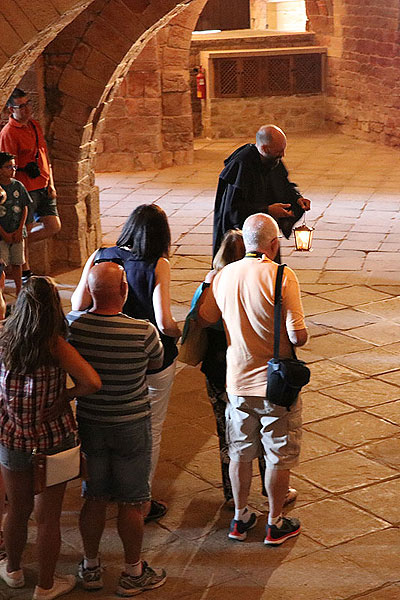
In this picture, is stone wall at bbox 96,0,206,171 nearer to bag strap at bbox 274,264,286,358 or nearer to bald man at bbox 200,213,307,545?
bald man at bbox 200,213,307,545

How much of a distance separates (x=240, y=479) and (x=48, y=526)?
898 mm

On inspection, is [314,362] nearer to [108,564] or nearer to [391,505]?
[391,505]

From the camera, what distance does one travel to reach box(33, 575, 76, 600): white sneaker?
3742 millimetres

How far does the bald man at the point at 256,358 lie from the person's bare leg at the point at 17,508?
0.94m

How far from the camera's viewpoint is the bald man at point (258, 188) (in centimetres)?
571

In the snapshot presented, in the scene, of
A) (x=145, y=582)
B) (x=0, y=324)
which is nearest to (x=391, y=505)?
(x=145, y=582)

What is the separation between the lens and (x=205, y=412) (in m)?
5.62

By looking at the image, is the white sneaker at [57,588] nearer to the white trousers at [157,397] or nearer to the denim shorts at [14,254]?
the white trousers at [157,397]

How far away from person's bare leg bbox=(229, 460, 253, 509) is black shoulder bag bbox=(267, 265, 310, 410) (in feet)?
1.17

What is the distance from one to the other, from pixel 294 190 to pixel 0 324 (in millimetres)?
2481

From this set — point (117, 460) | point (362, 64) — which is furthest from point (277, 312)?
point (362, 64)

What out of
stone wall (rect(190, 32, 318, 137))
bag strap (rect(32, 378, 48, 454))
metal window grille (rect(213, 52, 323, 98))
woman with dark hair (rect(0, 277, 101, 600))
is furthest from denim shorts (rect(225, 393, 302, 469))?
metal window grille (rect(213, 52, 323, 98))

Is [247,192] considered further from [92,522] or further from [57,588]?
[57,588]

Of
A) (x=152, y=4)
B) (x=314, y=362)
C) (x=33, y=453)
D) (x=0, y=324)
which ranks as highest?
(x=152, y=4)
